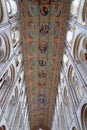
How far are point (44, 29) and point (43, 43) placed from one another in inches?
61.8

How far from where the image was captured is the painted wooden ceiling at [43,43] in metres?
11.5

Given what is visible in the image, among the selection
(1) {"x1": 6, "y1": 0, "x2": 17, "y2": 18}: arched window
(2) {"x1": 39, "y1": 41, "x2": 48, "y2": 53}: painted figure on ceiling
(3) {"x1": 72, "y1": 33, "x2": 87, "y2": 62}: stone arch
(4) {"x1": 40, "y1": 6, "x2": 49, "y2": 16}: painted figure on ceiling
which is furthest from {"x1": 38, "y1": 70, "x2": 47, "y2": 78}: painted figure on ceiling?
(1) {"x1": 6, "y1": 0, "x2": 17, "y2": 18}: arched window

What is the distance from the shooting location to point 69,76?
12109mm

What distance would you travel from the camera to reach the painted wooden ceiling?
11.5 metres

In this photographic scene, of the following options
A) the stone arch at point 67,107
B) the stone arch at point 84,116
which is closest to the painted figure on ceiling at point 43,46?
the stone arch at point 67,107

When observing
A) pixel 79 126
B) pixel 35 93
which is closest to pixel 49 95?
pixel 35 93

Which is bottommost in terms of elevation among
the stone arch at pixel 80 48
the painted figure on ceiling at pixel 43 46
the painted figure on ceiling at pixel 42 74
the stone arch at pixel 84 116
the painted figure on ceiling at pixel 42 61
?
the stone arch at pixel 84 116

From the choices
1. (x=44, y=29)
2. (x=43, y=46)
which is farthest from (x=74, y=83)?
(x=44, y=29)

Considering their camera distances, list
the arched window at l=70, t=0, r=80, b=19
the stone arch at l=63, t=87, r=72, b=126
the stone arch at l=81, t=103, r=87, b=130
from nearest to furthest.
Result: the stone arch at l=81, t=103, r=87, b=130 → the arched window at l=70, t=0, r=80, b=19 → the stone arch at l=63, t=87, r=72, b=126

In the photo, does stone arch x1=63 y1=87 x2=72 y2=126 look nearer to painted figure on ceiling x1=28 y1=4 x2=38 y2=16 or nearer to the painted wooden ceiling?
the painted wooden ceiling

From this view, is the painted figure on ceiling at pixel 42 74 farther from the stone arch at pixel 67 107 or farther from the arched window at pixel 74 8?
the arched window at pixel 74 8

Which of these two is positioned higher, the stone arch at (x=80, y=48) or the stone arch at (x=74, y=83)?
the stone arch at (x=80, y=48)

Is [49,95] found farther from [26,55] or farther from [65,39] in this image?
[65,39]

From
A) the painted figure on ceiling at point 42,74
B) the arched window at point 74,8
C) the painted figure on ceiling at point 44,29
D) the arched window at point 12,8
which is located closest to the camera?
the arched window at point 12,8
